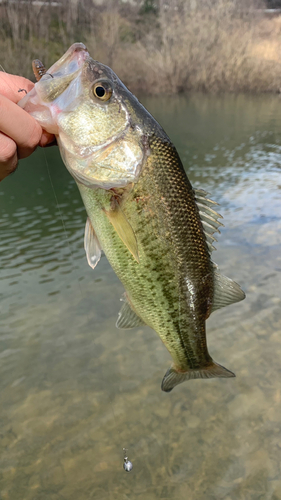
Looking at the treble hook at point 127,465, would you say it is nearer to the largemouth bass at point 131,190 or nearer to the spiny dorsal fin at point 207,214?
the largemouth bass at point 131,190

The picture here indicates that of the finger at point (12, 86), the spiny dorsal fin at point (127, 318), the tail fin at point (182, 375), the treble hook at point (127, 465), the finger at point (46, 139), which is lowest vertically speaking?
the treble hook at point (127, 465)

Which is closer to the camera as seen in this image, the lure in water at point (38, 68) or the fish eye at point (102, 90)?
the lure in water at point (38, 68)

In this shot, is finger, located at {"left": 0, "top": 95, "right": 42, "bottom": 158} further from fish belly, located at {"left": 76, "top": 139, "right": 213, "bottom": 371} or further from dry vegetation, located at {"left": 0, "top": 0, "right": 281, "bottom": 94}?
dry vegetation, located at {"left": 0, "top": 0, "right": 281, "bottom": 94}

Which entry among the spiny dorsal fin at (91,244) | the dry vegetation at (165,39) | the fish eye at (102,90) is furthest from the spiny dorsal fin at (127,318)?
the dry vegetation at (165,39)

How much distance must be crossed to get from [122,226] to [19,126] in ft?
1.99

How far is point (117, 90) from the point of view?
165 centimetres

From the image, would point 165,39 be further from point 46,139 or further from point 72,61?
point 46,139

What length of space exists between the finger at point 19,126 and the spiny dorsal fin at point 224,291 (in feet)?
4.02

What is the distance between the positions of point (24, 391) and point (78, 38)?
35318 millimetres

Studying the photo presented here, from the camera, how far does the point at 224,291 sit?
6.71 ft

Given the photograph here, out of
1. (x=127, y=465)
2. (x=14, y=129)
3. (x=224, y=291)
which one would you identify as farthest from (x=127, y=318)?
(x=127, y=465)

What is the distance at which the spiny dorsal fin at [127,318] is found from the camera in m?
2.01

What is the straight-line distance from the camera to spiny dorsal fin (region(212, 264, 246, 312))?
2033mm

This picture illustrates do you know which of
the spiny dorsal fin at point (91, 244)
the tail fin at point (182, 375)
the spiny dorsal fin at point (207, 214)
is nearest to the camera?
the spiny dorsal fin at point (91, 244)
